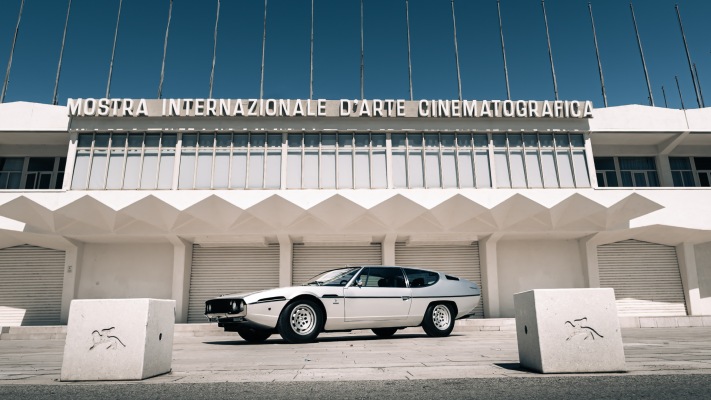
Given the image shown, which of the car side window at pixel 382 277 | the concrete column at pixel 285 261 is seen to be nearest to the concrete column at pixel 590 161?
the concrete column at pixel 285 261

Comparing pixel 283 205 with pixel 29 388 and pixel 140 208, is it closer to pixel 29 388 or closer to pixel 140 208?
pixel 140 208

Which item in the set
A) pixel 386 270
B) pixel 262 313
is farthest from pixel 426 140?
pixel 262 313

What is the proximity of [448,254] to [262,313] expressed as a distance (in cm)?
1332

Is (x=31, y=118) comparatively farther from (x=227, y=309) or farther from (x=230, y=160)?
(x=227, y=309)

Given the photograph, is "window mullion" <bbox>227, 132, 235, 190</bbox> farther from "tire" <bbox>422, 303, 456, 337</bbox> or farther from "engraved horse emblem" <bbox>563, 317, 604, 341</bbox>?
"engraved horse emblem" <bbox>563, 317, 604, 341</bbox>

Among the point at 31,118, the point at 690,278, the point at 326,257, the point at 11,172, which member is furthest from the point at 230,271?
the point at 690,278

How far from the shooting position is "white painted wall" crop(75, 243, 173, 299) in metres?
20.1

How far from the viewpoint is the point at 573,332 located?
5.02 meters

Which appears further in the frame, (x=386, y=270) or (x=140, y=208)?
(x=140, y=208)

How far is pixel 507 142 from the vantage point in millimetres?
21453

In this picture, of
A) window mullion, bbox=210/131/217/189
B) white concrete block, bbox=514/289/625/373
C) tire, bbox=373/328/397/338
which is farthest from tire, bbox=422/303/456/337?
window mullion, bbox=210/131/217/189

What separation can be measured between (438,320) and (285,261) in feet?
33.9

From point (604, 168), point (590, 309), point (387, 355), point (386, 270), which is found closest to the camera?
point (590, 309)

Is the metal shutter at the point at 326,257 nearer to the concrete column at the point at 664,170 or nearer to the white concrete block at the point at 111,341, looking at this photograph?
the concrete column at the point at 664,170
